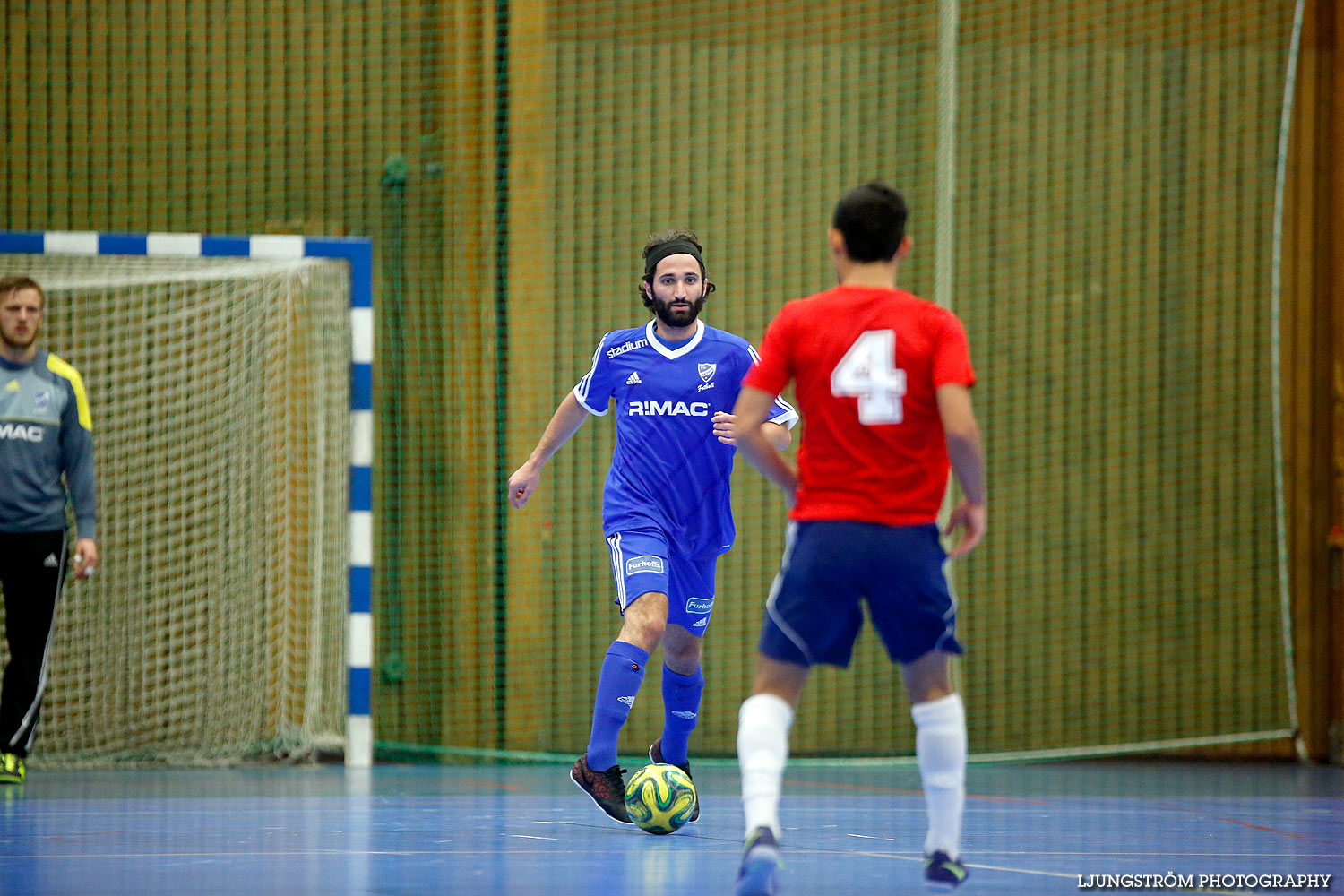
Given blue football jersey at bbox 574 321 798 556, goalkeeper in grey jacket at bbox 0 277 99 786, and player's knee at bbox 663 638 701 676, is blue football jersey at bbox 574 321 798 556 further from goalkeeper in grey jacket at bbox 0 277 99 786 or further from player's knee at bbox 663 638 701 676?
goalkeeper in grey jacket at bbox 0 277 99 786

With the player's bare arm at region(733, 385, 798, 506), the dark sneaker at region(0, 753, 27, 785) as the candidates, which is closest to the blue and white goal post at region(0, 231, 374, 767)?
the dark sneaker at region(0, 753, 27, 785)

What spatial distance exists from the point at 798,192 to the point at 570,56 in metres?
1.55

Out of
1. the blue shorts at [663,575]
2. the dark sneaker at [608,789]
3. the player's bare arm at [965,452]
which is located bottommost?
the dark sneaker at [608,789]

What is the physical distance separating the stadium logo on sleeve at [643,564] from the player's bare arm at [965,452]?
1.73 meters

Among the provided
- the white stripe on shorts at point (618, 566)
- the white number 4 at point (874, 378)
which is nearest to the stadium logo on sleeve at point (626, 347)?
the white stripe on shorts at point (618, 566)

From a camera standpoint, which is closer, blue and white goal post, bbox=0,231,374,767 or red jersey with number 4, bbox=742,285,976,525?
red jersey with number 4, bbox=742,285,976,525

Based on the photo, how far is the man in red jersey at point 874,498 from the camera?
3.18 metres

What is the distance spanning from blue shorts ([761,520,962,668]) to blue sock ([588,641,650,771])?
1.50 metres

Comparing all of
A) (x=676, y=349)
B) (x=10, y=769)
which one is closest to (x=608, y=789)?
(x=676, y=349)

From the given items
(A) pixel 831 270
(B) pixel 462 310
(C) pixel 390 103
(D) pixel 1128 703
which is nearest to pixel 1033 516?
(D) pixel 1128 703

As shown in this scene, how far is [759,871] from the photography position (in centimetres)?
295

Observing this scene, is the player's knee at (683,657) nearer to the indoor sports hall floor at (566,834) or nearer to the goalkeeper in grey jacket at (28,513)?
the indoor sports hall floor at (566,834)

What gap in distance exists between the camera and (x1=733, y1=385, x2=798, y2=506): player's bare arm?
3348 millimetres

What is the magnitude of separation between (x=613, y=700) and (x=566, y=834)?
44cm
